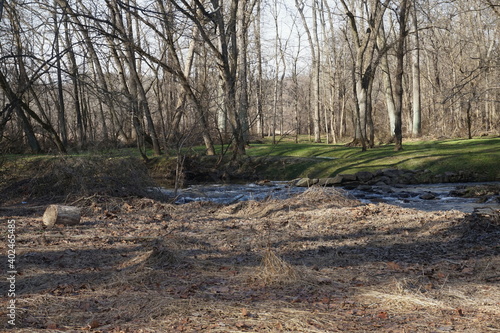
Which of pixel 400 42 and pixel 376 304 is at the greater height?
pixel 400 42

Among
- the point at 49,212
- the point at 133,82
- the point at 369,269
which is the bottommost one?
the point at 369,269

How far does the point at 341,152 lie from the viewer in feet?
74.2

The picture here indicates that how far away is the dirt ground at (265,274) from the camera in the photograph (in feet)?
13.5

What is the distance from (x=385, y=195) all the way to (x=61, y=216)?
9.65 meters

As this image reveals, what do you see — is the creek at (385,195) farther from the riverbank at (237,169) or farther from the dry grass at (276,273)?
the dry grass at (276,273)


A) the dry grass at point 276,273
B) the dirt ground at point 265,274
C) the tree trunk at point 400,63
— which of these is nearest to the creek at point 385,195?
the dirt ground at point 265,274

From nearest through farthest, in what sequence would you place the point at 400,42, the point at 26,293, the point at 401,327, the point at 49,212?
the point at 401,327 → the point at 26,293 → the point at 49,212 → the point at 400,42

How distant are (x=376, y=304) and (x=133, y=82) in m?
18.9

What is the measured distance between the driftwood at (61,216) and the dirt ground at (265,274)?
273 millimetres

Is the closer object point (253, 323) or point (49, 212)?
point (253, 323)

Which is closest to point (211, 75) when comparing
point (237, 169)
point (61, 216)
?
point (237, 169)

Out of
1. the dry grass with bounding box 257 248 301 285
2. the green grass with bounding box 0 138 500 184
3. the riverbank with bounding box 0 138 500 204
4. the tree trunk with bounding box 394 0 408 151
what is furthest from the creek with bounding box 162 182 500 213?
the dry grass with bounding box 257 248 301 285

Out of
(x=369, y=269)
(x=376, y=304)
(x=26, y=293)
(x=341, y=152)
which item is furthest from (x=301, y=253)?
(x=341, y=152)

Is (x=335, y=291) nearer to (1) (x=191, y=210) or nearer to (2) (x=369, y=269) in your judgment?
(2) (x=369, y=269)
